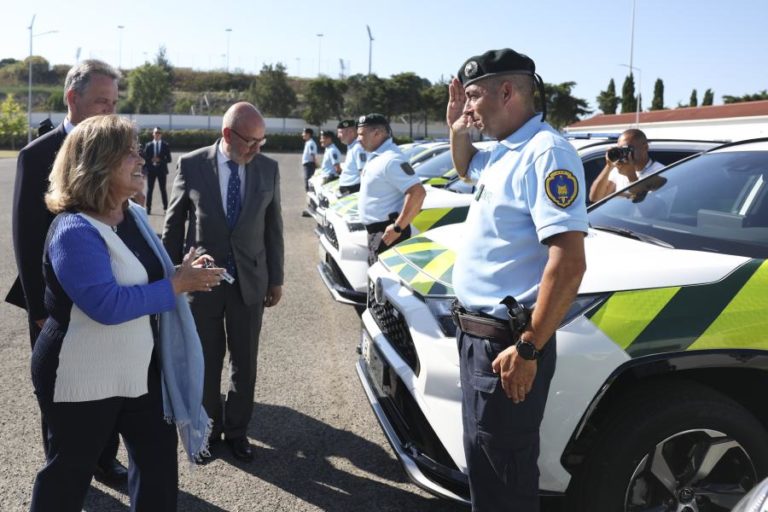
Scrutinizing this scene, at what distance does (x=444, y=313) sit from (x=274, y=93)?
75923mm

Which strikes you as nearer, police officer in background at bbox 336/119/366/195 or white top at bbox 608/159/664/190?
white top at bbox 608/159/664/190

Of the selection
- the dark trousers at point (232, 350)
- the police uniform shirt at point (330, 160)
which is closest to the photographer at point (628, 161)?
the dark trousers at point (232, 350)

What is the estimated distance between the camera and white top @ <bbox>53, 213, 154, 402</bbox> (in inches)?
82.2

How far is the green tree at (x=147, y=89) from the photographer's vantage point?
77938 mm

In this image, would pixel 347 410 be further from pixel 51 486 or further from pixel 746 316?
pixel 746 316

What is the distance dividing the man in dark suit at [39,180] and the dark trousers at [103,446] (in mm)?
495

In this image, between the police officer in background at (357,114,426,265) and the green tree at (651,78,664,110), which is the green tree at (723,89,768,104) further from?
the police officer in background at (357,114,426,265)

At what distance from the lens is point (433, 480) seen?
2.45 m

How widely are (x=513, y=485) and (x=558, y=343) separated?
49 centimetres

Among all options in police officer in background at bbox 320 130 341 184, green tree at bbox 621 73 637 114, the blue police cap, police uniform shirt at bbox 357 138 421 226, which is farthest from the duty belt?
green tree at bbox 621 73 637 114

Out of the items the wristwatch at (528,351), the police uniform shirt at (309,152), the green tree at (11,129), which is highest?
the green tree at (11,129)

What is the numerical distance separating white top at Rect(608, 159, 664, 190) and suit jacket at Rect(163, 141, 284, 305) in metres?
3.09

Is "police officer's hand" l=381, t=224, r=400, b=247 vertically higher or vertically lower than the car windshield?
lower

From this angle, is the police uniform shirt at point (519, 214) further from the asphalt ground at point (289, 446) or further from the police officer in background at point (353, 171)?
the police officer in background at point (353, 171)
